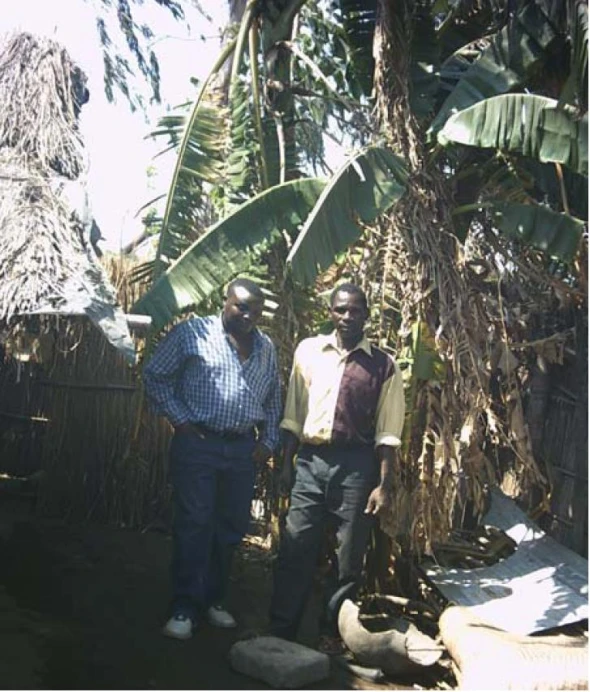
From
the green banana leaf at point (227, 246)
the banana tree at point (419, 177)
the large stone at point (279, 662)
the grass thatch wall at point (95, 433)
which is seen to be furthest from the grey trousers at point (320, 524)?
the grass thatch wall at point (95, 433)

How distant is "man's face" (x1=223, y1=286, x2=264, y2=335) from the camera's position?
196 inches

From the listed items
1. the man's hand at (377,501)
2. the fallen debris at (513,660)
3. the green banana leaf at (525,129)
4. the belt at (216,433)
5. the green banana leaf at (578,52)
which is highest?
the green banana leaf at (578,52)

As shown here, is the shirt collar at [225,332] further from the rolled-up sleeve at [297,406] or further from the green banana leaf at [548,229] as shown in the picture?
the green banana leaf at [548,229]

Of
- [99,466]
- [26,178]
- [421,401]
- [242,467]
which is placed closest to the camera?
[242,467]

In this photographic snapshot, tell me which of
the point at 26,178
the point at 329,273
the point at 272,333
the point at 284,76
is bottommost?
the point at 272,333

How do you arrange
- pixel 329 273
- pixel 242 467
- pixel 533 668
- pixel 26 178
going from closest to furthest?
pixel 533 668 → pixel 242 467 → pixel 26 178 → pixel 329 273

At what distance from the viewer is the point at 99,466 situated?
760cm

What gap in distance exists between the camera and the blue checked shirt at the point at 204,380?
495cm

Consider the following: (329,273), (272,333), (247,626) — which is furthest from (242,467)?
(329,273)

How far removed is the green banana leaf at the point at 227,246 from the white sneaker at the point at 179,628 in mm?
1873

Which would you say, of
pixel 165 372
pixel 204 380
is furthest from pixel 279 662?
pixel 165 372

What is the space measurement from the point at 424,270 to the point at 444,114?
1009mm

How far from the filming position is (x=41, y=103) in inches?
265

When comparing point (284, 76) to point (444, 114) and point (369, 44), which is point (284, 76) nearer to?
point (369, 44)
